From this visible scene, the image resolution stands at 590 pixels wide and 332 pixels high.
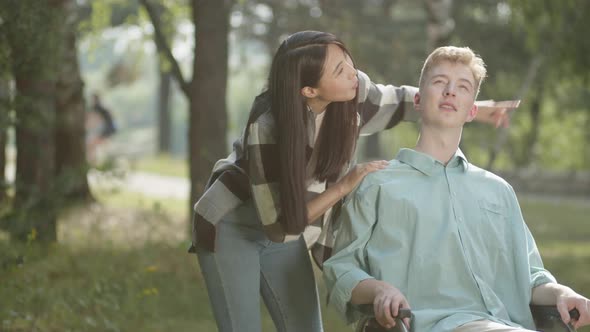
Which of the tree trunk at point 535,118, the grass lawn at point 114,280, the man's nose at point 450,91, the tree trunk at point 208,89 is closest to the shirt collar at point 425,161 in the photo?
the man's nose at point 450,91

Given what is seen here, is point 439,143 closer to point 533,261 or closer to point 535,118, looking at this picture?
point 533,261

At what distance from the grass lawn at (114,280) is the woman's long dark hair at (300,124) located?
1.89m

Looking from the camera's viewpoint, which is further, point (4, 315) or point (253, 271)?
point (4, 315)

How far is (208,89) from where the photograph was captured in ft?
29.2

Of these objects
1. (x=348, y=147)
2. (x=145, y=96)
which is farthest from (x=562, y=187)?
(x=145, y=96)

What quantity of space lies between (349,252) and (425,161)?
15.9 inches

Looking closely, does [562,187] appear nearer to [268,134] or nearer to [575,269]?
[575,269]

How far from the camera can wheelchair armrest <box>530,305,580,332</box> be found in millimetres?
3299

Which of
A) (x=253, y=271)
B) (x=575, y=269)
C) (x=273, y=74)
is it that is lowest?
(x=575, y=269)

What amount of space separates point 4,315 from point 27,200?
2616 mm

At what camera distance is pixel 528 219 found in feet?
50.8

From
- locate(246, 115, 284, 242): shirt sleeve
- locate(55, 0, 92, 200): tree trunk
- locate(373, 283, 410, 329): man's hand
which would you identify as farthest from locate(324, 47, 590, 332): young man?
locate(55, 0, 92, 200): tree trunk

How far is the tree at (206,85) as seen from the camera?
885cm

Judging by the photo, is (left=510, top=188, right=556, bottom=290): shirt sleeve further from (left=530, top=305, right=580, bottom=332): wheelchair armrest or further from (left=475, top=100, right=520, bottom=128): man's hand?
(left=475, top=100, right=520, bottom=128): man's hand
